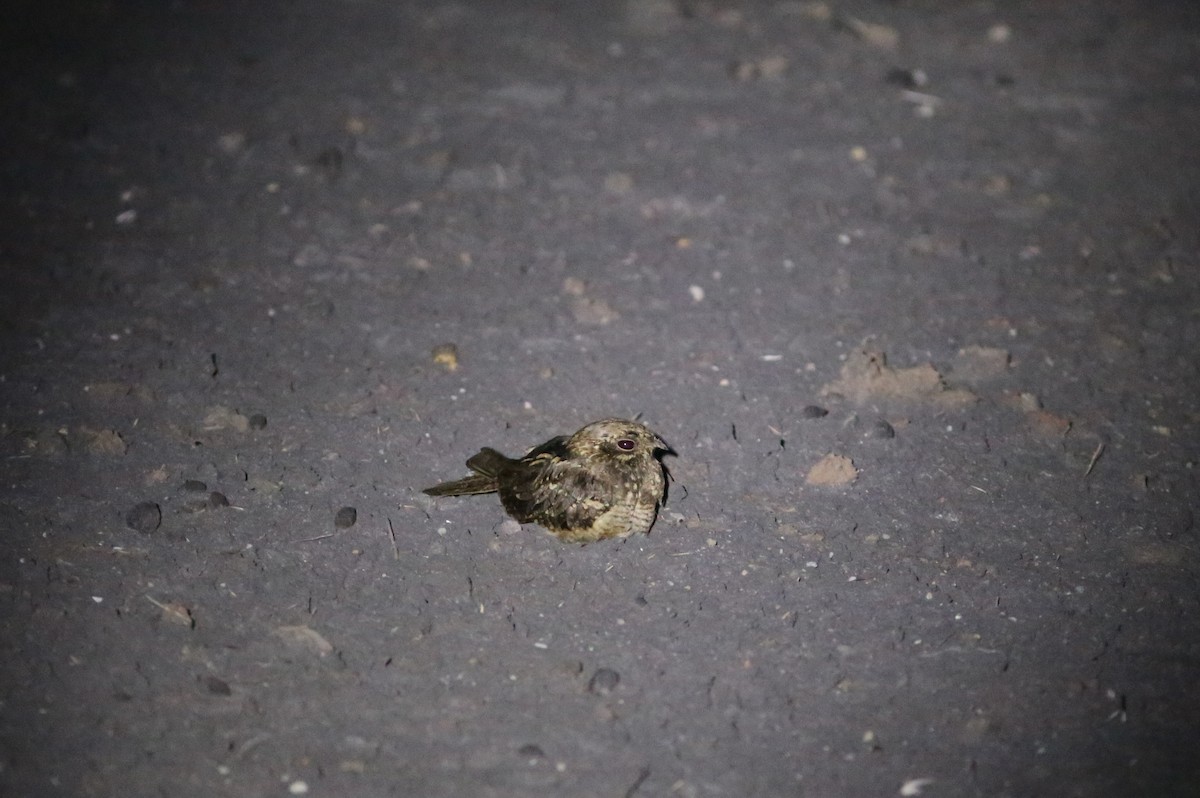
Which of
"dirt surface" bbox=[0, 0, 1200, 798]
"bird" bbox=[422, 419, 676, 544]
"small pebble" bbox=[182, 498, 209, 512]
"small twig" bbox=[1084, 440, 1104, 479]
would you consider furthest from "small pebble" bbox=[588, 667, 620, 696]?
"small twig" bbox=[1084, 440, 1104, 479]

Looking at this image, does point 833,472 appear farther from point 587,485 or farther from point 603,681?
point 603,681

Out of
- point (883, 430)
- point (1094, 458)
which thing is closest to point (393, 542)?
point (883, 430)

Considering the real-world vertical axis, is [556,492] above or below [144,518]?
above

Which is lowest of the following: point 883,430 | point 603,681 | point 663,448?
point 603,681

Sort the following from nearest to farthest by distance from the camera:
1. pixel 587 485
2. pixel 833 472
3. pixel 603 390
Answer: pixel 587 485
pixel 833 472
pixel 603 390

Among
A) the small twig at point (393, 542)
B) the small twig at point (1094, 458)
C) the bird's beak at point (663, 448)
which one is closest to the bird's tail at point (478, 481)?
the small twig at point (393, 542)

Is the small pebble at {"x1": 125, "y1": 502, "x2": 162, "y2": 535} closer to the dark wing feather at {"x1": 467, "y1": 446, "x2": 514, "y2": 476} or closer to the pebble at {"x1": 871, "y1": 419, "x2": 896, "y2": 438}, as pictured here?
the dark wing feather at {"x1": 467, "y1": 446, "x2": 514, "y2": 476}

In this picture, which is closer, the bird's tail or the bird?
the bird

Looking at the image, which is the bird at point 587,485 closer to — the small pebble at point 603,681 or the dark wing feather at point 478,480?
the dark wing feather at point 478,480
